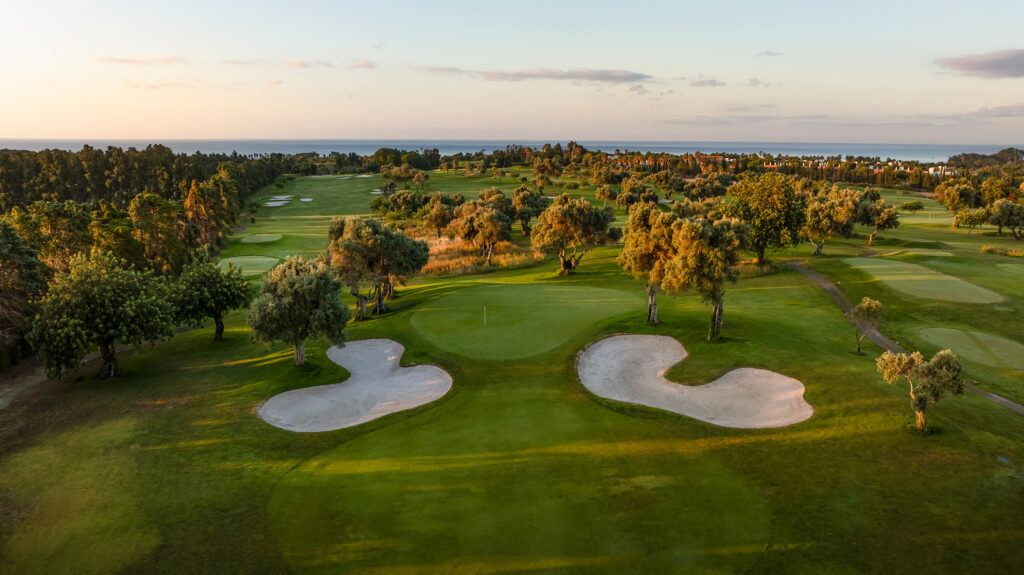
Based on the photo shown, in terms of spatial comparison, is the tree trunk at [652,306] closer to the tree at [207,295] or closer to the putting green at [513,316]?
the putting green at [513,316]

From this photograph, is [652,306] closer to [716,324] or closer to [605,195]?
[716,324]

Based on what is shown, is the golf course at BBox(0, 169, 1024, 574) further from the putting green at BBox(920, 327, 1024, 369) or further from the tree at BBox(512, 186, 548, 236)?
the tree at BBox(512, 186, 548, 236)

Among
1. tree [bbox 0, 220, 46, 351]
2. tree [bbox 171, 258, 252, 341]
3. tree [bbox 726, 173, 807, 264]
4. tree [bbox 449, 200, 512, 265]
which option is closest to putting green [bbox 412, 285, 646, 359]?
tree [bbox 171, 258, 252, 341]

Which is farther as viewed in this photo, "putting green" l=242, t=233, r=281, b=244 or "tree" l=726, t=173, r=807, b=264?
"putting green" l=242, t=233, r=281, b=244

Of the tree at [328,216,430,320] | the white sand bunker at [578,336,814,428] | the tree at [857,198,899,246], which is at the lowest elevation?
the white sand bunker at [578,336,814,428]

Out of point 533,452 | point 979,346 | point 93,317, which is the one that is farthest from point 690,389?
point 93,317

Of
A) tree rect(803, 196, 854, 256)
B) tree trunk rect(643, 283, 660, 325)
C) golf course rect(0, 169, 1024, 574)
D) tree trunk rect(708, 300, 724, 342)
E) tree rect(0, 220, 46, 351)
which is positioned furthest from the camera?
tree rect(803, 196, 854, 256)

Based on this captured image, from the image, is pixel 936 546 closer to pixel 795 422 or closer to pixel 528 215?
pixel 795 422

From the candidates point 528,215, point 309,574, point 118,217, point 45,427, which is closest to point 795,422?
point 309,574
